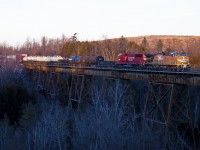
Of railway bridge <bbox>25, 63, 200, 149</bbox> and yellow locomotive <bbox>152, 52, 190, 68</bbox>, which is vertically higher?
yellow locomotive <bbox>152, 52, 190, 68</bbox>

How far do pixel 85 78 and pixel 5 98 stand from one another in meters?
7.05

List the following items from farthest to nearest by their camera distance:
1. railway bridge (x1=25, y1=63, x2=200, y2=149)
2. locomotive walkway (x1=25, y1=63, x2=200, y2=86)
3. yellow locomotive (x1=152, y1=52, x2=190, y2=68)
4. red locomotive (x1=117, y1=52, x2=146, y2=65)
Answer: red locomotive (x1=117, y1=52, x2=146, y2=65) < yellow locomotive (x1=152, y1=52, x2=190, y2=68) < railway bridge (x1=25, y1=63, x2=200, y2=149) < locomotive walkway (x1=25, y1=63, x2=200, y2=86)

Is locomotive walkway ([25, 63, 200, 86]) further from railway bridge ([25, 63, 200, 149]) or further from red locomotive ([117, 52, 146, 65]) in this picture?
red locomotive ([117, 52, 146, 65])

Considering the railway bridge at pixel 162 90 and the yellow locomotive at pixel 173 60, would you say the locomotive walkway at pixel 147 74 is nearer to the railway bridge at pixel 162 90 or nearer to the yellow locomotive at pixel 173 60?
the railway bridge at pixel 162 90

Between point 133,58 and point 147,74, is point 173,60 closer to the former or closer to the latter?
point 133,58

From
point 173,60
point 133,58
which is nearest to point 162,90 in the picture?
point 173,60

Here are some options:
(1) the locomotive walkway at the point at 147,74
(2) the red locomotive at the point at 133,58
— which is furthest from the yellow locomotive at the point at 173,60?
(1) the locomotive walkway at the point at 147,74

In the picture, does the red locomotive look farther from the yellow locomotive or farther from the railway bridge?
the railway bridge

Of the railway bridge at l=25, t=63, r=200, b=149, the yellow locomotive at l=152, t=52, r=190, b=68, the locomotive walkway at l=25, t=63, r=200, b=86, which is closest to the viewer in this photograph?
the locomotive walkway at l=25, t=63, r=200, b=86

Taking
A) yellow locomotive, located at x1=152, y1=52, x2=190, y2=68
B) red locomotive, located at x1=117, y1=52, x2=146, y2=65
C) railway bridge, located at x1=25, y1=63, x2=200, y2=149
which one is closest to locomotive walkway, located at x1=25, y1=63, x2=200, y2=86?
railway bridge, located at x1=25, y1=63, x2=200, y2=149

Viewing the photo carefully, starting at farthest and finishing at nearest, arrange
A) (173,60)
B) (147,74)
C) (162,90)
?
(173,60), (162,90), (147,74)

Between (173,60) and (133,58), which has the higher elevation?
(133,58)

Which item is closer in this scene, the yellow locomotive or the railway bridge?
Answer: the railway bridge

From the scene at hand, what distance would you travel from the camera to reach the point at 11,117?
104 feet
